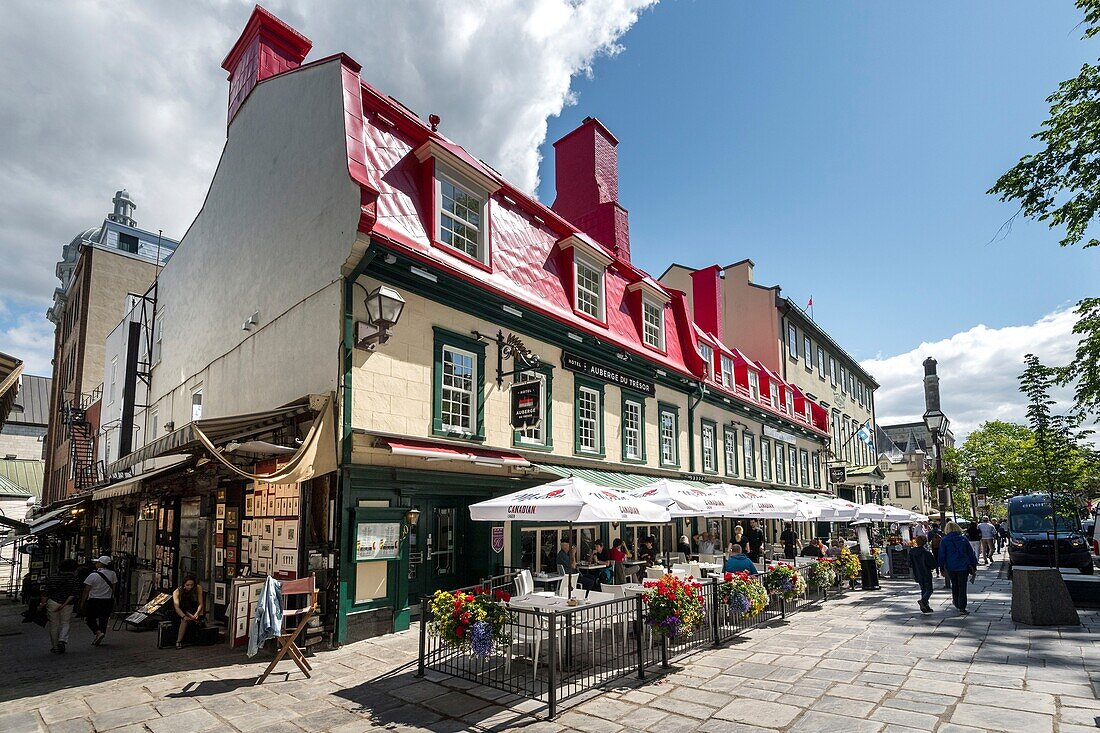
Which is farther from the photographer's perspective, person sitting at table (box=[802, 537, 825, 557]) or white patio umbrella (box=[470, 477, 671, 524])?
person sitting at table (box=[802, 537, 825, 557])

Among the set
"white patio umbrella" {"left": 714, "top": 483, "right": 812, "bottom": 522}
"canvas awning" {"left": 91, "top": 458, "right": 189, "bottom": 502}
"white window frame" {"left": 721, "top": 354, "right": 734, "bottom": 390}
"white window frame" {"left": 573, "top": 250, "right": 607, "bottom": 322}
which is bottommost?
"white patio umbrella" {"left": 714, "top": 483, "right": 812, "bottom": 522}

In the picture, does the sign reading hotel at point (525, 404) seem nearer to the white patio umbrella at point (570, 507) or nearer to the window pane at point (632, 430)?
the white patio umbrella at point (570, 507)

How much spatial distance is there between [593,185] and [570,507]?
48.6ft

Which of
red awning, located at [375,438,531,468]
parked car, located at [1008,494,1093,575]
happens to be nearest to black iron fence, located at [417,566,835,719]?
red awning, located at [375,438,531,468]

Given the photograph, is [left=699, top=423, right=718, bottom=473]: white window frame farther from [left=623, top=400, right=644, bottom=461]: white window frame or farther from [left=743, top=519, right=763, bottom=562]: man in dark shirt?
[left=623, top=400, right=644, bottom=461]: white window frame

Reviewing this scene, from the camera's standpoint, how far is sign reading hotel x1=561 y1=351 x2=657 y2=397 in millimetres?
16000

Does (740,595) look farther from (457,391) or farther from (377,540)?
(457,391)

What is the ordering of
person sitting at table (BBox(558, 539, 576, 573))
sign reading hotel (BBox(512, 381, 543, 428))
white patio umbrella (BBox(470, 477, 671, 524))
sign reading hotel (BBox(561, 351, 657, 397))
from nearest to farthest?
1. white patio umbrella (BBox(470, 477, 671, 524))
2. sign reading hotel (BBox(512, 381, 543, 428))
3. person sitting at table (BBox(558, 539, 576, 573))
4. sign reading hotel (BBox(561, 351, 657, 397))

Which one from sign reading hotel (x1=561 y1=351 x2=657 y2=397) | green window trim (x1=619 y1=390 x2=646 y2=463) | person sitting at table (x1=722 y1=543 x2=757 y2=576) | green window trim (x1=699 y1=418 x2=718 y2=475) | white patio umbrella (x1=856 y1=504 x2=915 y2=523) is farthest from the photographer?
green window trim (x1=699 y1=418 x2=718 y2=475)

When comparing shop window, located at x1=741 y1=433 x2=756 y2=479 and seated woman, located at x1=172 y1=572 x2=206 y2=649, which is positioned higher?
shop window, located at x1=741 y1=433 x2=756 y2=479

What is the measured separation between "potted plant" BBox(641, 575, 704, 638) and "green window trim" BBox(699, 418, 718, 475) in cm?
1353

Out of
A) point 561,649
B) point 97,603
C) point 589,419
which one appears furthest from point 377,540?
point 589,419

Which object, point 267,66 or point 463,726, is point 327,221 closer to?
point 267,66

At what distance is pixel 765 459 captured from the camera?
2733 centimetres
